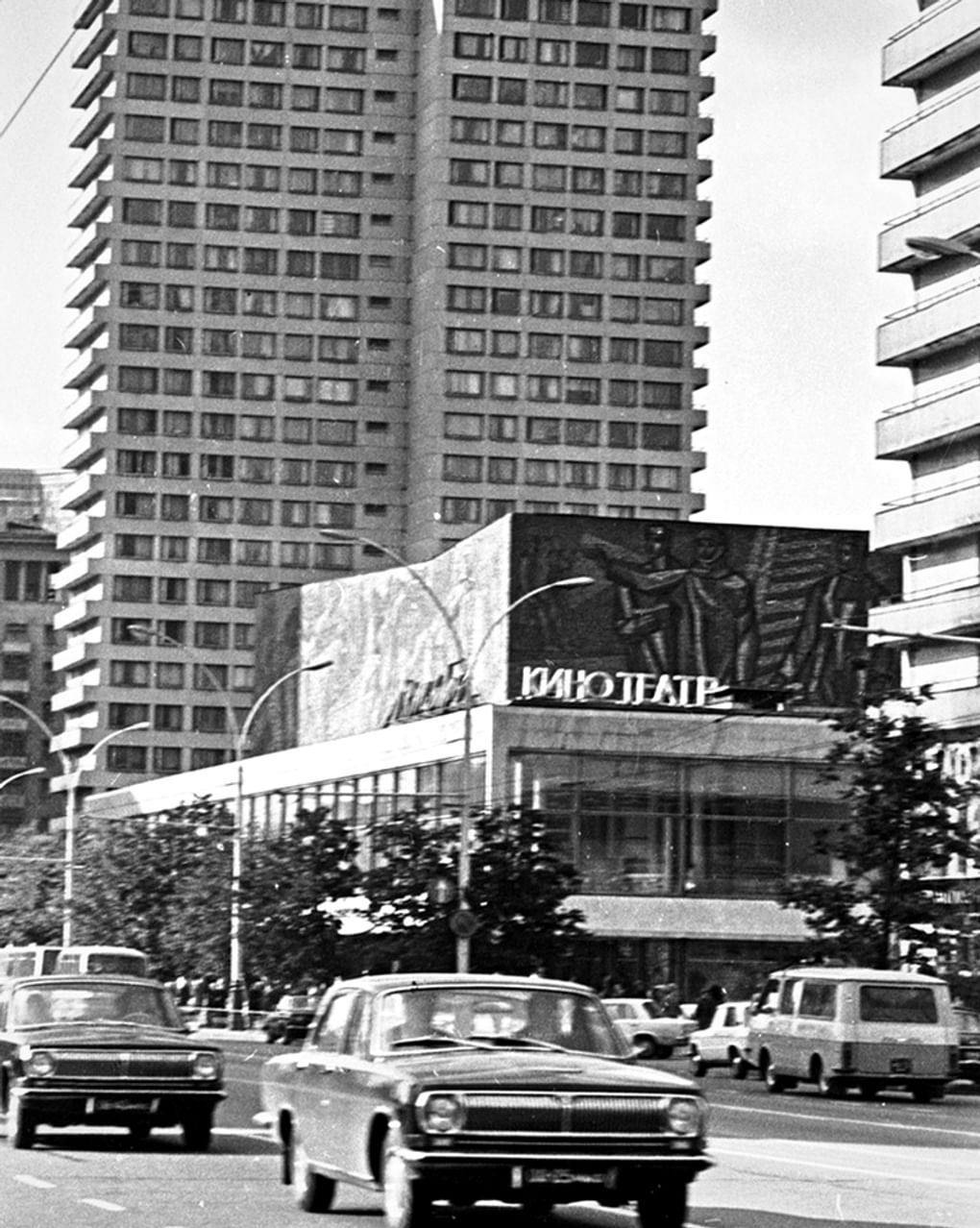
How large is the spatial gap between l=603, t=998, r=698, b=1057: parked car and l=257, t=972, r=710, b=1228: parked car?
134 feet

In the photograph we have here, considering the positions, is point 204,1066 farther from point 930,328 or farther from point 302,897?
point 930,328

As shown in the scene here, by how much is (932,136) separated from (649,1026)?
36727 mm

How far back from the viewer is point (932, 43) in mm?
85688

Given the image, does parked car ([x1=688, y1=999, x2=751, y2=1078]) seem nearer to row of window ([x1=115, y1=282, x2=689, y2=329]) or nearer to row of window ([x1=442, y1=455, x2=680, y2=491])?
row of window ([x1=442, y1=455, x2=680, y2=491])

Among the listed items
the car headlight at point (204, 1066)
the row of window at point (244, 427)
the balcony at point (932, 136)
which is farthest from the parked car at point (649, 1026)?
the row of window at point (244, 427)

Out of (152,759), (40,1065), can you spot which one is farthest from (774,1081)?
(152,759)

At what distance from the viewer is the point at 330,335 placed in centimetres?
15812

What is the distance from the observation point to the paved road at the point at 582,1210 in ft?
51.1

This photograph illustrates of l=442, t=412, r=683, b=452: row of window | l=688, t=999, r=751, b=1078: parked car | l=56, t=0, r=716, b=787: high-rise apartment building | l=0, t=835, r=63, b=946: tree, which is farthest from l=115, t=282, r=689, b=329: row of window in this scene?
l=688, t=999, r=751, b=1078: parked car

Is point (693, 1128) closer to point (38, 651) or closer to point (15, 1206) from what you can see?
point (15, 1206)

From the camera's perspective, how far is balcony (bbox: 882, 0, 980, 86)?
8406cm

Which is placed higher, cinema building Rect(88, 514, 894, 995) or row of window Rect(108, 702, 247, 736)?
row of window Rect(108, 702, 247, 736)

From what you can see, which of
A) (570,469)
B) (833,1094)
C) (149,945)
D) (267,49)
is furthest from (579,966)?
(267,49)

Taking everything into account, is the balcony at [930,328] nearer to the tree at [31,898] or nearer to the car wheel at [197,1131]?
the tree at [31,898]
